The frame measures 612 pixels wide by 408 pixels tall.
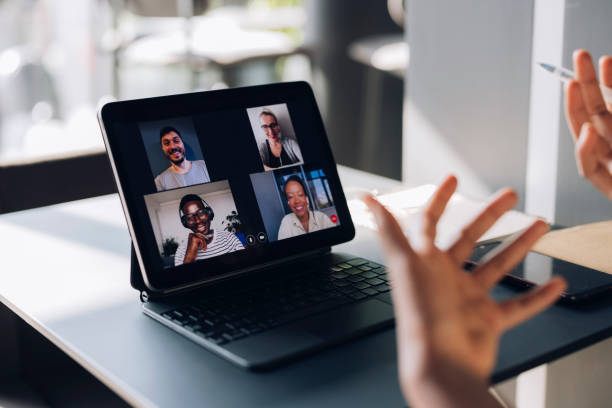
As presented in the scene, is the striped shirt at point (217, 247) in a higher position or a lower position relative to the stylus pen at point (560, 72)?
lower

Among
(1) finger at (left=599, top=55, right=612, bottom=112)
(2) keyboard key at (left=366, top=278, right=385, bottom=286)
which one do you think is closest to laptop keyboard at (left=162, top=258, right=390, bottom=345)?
(2) keyboard key at (left=366, top=278, right=385, bottom=286)

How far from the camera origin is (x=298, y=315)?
32.1 inches

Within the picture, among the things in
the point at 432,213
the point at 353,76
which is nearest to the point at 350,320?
the point at 432,213

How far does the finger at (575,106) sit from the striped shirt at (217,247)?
500mm

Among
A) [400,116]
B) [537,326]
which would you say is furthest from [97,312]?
[400,116]

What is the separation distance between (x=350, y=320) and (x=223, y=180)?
0.27 meters

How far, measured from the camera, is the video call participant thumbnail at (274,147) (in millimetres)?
992

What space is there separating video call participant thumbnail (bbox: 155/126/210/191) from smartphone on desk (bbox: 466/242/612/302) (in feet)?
1.29

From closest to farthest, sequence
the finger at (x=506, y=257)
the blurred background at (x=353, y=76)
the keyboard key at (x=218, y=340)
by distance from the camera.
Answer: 1. the finger at (x=506, y=257)
2. the keyboard key at (x=218, y=340)
3. the blurred background at (x=353, y=76)

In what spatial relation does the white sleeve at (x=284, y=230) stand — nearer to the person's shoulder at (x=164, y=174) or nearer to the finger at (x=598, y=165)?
the person's shoulder at (x=164, y=174)

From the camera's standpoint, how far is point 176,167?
917 millimetres

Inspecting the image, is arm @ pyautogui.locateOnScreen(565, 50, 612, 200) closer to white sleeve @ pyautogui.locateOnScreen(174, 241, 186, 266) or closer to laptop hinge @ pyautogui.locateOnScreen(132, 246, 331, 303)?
laptop hinge @ pyautogui.locateOnScreen(132, 246, 331, 303)

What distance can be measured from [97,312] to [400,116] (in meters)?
3.02

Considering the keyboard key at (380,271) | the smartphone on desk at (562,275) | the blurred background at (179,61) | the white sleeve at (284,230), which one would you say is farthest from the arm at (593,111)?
the blurred background at (179,61)
